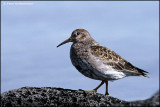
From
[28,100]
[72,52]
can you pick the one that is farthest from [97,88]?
[28,100]

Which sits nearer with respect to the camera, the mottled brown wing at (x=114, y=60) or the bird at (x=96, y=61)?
the bird at (x=96, y=61)

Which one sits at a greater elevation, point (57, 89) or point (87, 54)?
point (87, 54)

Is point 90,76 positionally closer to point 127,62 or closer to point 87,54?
point 87,54

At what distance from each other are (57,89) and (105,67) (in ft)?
6.98

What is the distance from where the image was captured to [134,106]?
600cm

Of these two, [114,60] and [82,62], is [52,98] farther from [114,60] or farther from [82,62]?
[114,60]

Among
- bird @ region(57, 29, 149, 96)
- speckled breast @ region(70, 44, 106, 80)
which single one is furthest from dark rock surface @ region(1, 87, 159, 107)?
bird @ region(57, 29, 149, 96)

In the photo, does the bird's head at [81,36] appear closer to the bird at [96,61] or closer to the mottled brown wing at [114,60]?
the bird at [96,61]

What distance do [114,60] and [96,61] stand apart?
100cm

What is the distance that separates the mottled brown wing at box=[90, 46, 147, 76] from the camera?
1107 centimetres

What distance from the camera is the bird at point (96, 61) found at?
34.6 feet

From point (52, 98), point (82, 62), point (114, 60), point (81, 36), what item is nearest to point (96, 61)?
point (82, 62)

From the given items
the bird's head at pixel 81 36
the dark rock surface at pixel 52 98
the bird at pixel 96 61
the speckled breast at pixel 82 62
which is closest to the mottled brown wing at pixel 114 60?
the bird at pixel 96 61

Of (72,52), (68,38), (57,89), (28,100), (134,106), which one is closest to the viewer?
(134,106)
